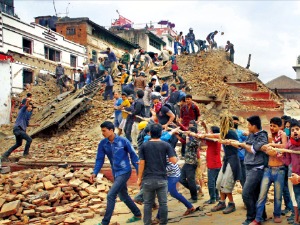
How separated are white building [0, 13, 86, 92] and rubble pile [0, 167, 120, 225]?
12254 mm

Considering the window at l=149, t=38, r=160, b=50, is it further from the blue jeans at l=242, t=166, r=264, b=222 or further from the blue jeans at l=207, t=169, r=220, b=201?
the blue jeans at l=242, t=166, r=264, b=222

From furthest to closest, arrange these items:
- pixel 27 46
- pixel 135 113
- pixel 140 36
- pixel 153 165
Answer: pixel 140 36 < pixel 27 46 < pixel 135 113 < pixel 153 165

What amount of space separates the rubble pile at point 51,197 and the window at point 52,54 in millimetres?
16488

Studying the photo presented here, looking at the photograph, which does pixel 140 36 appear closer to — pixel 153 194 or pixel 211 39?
pixel 211 39

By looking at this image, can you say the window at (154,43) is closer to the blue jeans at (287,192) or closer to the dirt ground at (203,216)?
the dirt ground at (203,216)

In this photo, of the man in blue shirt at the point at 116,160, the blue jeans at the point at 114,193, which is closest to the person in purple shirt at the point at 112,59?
the man in blue shirt at the point at 116,160

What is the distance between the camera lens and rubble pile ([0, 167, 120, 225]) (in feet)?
23.8

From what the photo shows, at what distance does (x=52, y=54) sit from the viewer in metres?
25.3

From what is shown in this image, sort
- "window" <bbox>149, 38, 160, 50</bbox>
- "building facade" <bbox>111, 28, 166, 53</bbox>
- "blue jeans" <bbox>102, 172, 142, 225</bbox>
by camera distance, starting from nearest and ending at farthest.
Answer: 1. "blue jeans" <bbox>102, 172, 142, 225</bbox>
2. "building facade" <bbox>111, 28, 166, 53</bbox>
3. "window" <bbox>149, 38, 160, 50</bbox>

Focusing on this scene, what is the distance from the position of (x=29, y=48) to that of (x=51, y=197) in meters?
16.9

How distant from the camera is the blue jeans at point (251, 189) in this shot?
17.4ft

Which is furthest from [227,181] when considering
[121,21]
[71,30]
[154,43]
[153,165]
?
[121,21]

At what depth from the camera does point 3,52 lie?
758 inches


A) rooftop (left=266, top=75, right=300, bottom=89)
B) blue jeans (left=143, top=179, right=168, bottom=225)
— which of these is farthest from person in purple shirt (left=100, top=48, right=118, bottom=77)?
rooftop (left=266, top=75, right=300, bottom=89)
